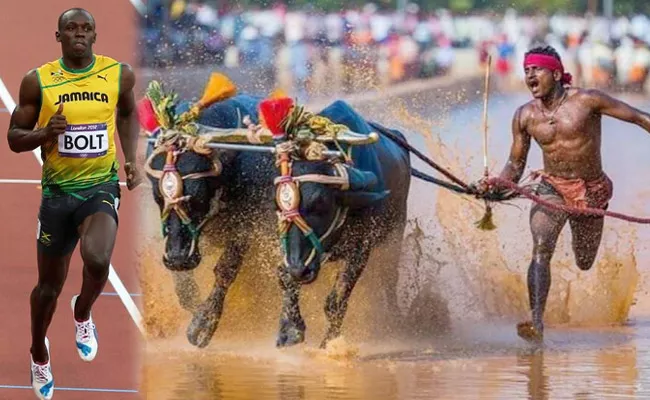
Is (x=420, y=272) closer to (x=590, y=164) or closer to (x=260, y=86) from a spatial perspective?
(x=590, y=164)

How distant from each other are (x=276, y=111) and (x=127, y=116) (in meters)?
2.73

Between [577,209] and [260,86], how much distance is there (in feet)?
15.0

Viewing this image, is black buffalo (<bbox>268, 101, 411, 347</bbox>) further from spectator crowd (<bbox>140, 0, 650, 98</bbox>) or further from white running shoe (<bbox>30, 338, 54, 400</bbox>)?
spectator crowd (<bbox>140, 0, 650, 98</bbox>)

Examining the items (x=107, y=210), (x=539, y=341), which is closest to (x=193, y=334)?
(x=539, y=341)

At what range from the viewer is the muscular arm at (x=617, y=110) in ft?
46.8

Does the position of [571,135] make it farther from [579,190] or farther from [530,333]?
[530,333]

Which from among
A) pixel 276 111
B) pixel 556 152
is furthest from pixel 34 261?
pixel 556 152

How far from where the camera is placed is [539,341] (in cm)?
1420

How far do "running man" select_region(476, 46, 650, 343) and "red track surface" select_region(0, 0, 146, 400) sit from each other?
2.85 m

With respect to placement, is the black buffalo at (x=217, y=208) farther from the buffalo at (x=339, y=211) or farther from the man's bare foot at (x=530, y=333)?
the man's bare foot at (x=530, y=333)

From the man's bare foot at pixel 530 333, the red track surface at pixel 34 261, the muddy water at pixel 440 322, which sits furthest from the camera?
the man's bare foot at pixel 530 333

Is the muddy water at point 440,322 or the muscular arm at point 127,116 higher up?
the muscular arm at point 127,116

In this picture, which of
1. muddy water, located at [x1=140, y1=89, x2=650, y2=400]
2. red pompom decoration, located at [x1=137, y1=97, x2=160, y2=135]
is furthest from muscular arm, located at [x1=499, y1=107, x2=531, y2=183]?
red pompom decoration, located at [x1=137, y1=97, x2=160, y2=135]

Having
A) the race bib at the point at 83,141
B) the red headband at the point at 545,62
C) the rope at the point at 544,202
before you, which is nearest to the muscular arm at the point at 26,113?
the race bib at the point at 83,141
